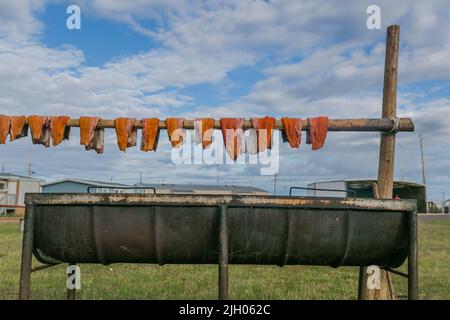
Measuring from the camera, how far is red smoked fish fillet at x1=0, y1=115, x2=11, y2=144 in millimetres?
5852

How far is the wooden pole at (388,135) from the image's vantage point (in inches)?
226

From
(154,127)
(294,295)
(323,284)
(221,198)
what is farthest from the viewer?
(323,284)

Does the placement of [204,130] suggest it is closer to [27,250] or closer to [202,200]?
[202,200]

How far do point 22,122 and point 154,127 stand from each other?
5.69 feet

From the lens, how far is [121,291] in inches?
275

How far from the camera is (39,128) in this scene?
5836mm

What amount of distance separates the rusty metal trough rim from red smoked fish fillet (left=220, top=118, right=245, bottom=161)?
181 centimetres

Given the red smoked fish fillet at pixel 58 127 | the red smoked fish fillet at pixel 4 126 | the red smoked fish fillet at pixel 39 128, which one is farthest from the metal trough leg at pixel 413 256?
the red smoked fish fillet at pixel 4 126

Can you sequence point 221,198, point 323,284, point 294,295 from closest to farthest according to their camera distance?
point 221,198
point 294,295
point 323,284

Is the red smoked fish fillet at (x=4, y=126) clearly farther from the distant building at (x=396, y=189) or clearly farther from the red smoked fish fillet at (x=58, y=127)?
the distant building at (x=396, y=189)

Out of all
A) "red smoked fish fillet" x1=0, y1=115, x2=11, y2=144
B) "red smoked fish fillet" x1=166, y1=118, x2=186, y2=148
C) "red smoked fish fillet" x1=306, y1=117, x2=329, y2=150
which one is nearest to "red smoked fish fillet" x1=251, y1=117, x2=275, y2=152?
"red smoked fish fillet" x1=306, y1=117, x2=329, y2=150

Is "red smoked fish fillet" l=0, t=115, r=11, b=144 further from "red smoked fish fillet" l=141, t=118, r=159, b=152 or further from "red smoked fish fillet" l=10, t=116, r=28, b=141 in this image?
"red smoked fish fillet" l=141, t=118, r=159, b=152

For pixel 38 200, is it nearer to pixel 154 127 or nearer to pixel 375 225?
pixel 154 127
